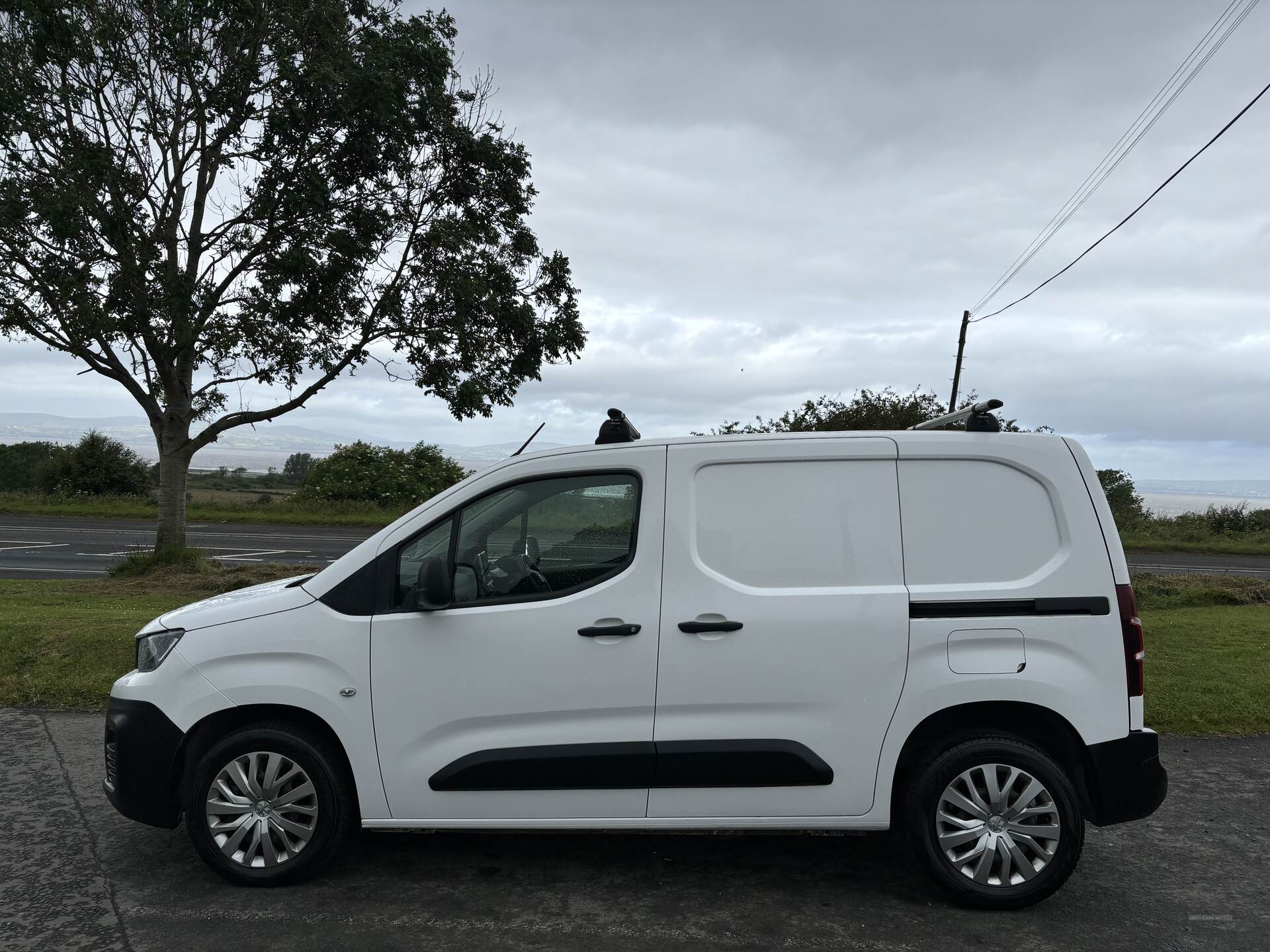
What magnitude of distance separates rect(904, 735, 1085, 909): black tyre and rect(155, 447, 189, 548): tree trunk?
1303cm

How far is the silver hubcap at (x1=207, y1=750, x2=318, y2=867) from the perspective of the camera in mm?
3928

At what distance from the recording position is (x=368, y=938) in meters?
3.49

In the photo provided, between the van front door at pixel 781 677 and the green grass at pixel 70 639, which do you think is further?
the green grass at pixel 70 639

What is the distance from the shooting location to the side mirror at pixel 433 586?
381 cm

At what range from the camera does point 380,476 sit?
31.2 m

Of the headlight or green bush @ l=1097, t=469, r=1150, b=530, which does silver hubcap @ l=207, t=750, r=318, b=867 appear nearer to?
the headlight

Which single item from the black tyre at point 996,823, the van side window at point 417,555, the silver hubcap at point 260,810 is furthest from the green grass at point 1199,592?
the silver hubcap at point 260,810

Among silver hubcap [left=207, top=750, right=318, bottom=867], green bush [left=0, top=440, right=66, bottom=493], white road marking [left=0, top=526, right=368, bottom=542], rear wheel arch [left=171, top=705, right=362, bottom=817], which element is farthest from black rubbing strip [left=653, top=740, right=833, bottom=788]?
green bush [left=0, top=440, right=66, bottom=493]

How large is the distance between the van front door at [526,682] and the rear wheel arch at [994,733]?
110 centimetres

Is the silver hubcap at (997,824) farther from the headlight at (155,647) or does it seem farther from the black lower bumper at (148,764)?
the headlight at (155,647)

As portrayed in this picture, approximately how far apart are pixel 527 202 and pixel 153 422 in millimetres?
6601

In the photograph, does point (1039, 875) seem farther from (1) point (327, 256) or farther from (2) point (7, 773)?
(1) point (327, 256)

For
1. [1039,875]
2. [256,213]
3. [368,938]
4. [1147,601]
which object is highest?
[256,213]

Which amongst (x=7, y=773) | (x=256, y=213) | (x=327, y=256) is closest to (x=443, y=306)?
(x=327, y=256)
